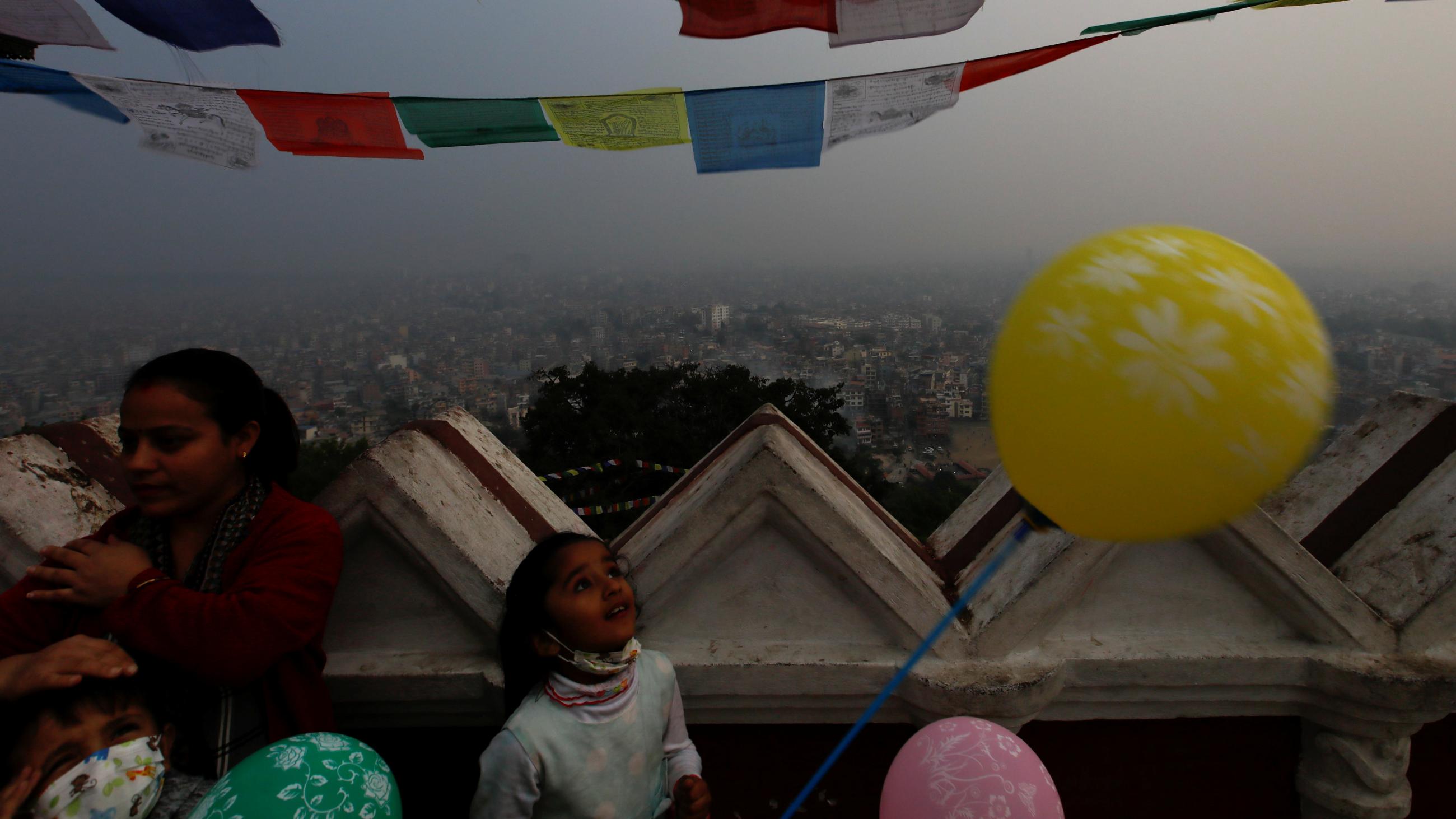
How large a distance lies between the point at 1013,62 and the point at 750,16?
112 centimetres

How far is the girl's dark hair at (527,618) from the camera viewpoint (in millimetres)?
1407

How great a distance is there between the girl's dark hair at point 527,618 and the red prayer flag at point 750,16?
2.27m

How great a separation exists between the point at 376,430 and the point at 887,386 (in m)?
10.9

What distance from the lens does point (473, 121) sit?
292cm

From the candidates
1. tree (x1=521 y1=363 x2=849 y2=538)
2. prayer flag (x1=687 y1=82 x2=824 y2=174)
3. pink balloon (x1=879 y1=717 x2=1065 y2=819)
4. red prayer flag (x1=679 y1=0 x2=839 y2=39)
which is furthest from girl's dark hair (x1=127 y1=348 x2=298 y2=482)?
tree (x1=521 y1=363 x2=849 y2=538)

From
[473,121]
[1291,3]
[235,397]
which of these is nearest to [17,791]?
[235,397]

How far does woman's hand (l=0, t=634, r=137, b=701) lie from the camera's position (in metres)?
1.18

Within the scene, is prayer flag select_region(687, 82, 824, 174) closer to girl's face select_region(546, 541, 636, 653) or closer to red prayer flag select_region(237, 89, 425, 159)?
red prayer flag select_region(237, 89, 425, 159)

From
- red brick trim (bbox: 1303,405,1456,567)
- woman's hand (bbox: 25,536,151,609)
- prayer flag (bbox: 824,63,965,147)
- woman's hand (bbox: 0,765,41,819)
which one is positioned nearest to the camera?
woman's hand (bbox: 0,765,41,819)

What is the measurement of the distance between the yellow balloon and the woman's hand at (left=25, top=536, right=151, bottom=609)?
170 centimetres

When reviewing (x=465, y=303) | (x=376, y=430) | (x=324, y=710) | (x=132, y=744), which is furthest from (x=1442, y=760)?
(x=465, y=303)

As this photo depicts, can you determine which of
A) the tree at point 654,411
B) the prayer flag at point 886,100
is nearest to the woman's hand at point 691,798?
the prayer flag at point 886,100

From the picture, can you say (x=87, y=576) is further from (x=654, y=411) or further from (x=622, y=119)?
(x=654, y=411)

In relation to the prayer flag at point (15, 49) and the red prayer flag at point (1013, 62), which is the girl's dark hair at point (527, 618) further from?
the prayer flag at point (15, 49)
